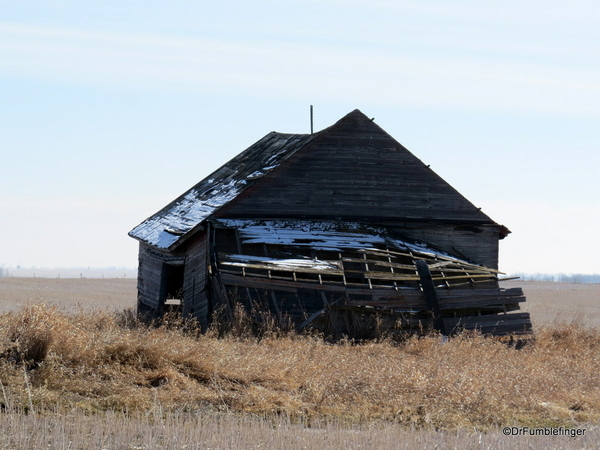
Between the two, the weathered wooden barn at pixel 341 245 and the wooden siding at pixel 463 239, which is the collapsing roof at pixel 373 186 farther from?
the wooden siding at pixel 463 239

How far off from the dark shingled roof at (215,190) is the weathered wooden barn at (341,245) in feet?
0.32

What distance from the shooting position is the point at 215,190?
73.8ft

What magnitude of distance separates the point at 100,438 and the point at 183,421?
1085 millimetres

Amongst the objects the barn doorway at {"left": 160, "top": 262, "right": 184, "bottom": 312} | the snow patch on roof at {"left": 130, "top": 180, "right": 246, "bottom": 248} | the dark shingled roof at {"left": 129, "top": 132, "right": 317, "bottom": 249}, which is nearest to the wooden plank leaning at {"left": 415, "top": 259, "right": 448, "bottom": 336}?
the dark shingled roof at {"left": 129, "top": 132, "right": 317, "bottom": 249}

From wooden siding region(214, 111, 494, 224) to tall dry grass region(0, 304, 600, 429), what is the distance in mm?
7704

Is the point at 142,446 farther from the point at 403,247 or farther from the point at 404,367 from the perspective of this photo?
the point at 403,247

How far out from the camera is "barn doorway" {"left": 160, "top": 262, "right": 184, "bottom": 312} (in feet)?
68.0

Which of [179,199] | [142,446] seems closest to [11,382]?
[142,446]

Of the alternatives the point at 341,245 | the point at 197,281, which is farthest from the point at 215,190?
the point at 341,245

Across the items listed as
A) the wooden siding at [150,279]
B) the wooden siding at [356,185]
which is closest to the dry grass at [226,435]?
the wooden siding at [356,185]

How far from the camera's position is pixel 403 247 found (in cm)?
1831

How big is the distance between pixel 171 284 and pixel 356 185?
A: 25.6 feet

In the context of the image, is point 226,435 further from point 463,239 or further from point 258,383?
point 463,239

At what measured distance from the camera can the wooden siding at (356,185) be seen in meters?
19.4
